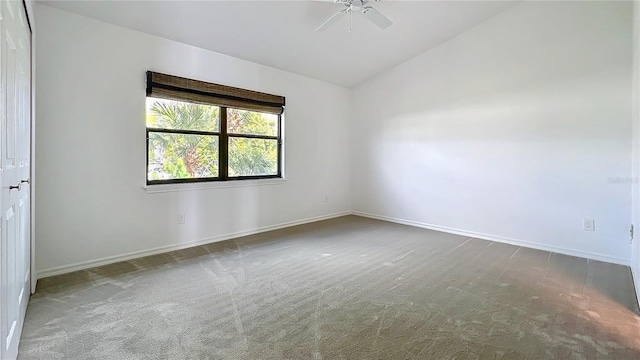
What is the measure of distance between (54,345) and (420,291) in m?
2.57

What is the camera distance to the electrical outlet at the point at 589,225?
11.7ft

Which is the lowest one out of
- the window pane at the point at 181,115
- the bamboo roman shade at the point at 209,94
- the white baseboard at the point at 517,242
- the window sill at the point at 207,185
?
the white baseboard at the point at 517,242

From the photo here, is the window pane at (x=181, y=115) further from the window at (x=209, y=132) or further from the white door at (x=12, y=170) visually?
the white door at (x=12, y=170)

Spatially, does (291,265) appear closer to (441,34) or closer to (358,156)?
(358,156)

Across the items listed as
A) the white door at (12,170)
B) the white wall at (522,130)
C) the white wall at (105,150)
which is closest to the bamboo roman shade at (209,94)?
the white wall at (105,150)

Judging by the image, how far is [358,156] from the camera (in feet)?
19.7

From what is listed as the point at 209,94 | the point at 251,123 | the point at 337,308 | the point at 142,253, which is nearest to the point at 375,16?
the point at 209,94

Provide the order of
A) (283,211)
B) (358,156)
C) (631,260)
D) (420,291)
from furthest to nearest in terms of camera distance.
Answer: (358,156), (283,211), (631,260), (420,291)

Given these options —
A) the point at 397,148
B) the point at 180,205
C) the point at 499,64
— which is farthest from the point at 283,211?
the point at 499,64

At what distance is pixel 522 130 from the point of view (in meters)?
4.04

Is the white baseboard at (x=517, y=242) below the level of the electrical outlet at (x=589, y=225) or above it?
below

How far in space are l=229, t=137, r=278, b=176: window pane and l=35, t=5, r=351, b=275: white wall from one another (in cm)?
35

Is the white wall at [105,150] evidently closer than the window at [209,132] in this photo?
Yes

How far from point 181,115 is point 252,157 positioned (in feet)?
3.86
